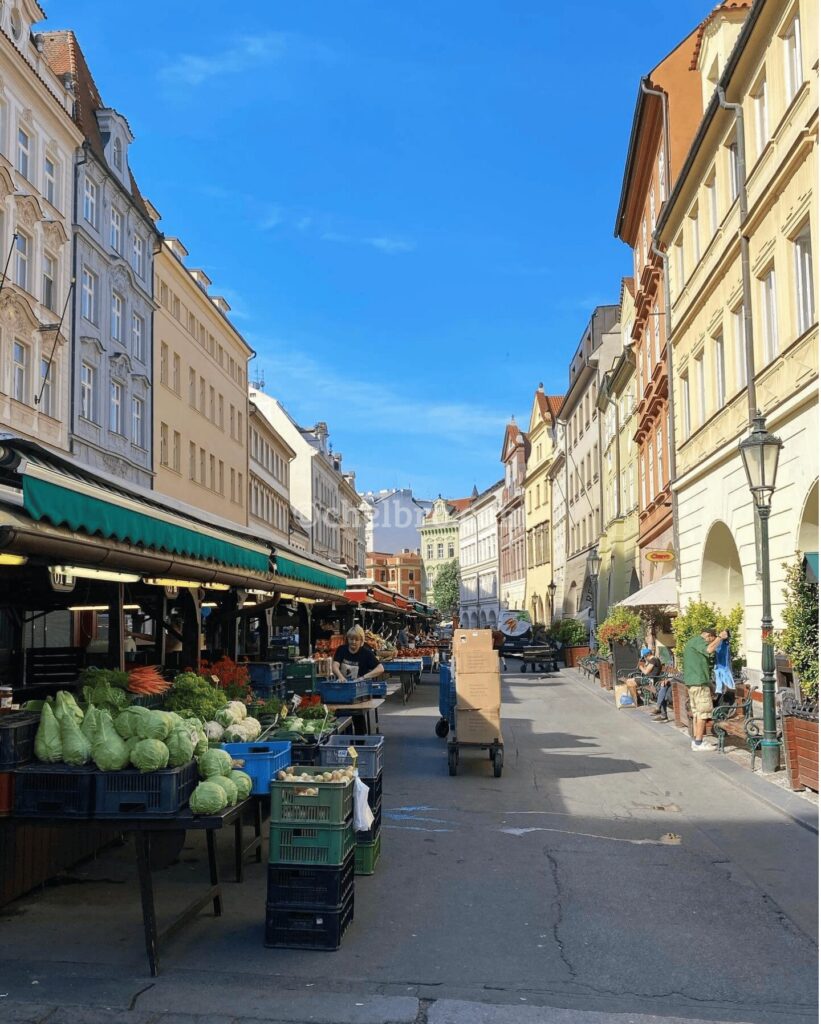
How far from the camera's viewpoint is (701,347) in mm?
21891

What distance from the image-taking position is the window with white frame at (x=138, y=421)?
32.7 meters

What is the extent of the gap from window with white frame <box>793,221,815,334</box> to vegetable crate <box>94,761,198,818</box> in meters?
12.1

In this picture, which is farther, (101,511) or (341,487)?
(341,487)

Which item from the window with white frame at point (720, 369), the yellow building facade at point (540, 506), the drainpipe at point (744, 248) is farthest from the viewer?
the yellow building facade at point (540, 506)

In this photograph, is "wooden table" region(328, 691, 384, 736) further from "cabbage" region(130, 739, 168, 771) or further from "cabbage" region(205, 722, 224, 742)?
"cabbage" region(130, 739, 168, 771)

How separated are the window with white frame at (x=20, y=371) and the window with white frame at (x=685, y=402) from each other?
619 inches

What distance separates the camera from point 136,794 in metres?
5.56

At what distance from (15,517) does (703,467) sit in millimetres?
17815

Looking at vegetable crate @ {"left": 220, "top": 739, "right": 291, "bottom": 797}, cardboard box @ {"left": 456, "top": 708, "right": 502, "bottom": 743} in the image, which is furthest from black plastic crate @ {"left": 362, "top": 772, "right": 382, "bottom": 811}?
cardboard box @ {"left": 456, "top": 708, "right": 502, "bottom": 743}

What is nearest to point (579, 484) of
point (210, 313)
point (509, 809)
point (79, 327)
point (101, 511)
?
point (210, 313)

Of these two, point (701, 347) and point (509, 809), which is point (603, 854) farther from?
point (701, 347)

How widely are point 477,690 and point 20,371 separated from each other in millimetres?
16740

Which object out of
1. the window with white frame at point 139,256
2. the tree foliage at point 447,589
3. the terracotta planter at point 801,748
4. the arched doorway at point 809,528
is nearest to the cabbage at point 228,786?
the terracotta planter at point 801,748

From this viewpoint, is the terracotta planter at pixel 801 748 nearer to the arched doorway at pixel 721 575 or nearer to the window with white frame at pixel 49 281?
the arched doorway at pixel 721 575
